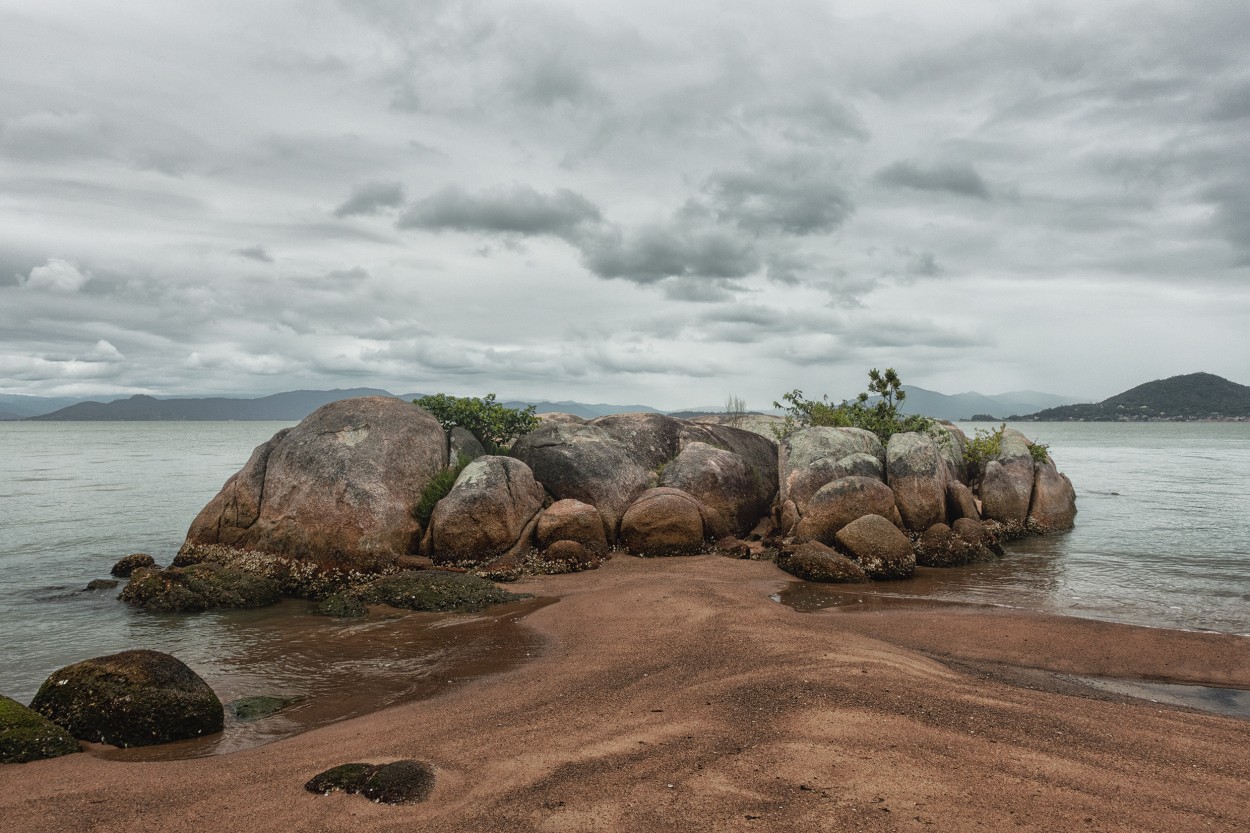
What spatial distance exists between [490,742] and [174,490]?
3293 cm

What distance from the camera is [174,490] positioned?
33406 mm

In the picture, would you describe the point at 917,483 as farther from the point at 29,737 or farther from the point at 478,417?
the point at 29,737

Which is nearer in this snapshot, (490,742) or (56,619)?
(490,742)

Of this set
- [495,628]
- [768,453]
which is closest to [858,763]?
[495,628]

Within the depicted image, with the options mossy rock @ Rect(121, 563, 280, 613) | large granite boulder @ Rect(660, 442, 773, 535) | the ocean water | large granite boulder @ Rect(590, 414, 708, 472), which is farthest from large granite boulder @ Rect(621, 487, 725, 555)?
mossy rock @ Rect(121, 563, 280, 613)

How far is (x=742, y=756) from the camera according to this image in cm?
590

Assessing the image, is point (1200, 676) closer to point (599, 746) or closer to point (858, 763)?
point (858, 763)

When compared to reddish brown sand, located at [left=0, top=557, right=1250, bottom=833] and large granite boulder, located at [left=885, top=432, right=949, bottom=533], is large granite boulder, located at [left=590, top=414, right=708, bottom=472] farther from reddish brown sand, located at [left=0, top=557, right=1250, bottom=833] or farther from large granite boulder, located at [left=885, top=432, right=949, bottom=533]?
reddish brown sand, located at [left=0, top=557, right=1250, bottom=833]

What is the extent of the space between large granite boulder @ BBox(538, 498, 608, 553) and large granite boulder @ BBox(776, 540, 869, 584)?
13.7 feet

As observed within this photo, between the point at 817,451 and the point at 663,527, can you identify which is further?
the point at 817,451

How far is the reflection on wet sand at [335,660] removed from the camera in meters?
7.87

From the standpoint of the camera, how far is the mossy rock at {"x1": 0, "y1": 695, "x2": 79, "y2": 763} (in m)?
6.64

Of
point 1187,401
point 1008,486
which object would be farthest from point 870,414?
point 1187,401

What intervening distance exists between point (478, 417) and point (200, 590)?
8098mm
